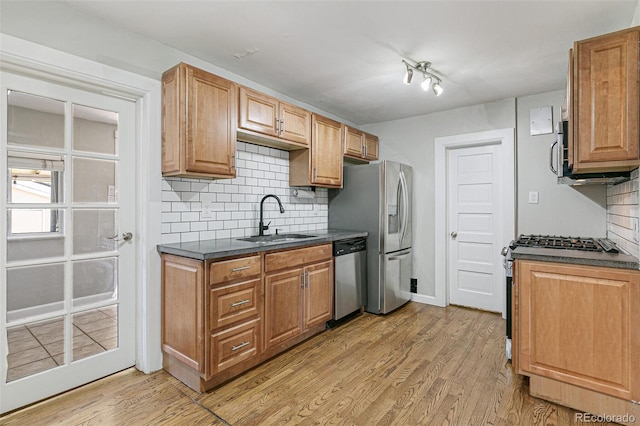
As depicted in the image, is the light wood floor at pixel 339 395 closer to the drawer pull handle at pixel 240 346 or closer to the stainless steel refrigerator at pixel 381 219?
the drawer pull handle at pixel 240 346

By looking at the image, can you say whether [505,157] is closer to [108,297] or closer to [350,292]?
[350,292]

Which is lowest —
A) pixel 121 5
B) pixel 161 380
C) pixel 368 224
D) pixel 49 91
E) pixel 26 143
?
pixel 161 380

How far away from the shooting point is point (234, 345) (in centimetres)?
222

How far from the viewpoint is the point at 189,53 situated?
2.54 m

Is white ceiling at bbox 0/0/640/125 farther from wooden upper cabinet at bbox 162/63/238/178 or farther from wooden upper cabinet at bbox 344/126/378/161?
wooden upper cabinet at bbox 344/126/378/161

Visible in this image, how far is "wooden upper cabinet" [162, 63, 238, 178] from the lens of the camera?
2219 mm

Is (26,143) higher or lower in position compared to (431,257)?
higher

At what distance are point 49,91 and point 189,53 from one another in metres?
0.99

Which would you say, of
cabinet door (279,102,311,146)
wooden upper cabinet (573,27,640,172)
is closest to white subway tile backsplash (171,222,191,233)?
cabinet door (279,102,311,146)

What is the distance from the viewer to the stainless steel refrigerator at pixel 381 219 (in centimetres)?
357

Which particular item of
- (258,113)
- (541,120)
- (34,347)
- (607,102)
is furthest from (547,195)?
(34,347)

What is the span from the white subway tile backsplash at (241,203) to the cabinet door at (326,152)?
356 mm

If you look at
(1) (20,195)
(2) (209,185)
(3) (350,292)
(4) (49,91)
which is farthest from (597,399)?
(4) (49,91)

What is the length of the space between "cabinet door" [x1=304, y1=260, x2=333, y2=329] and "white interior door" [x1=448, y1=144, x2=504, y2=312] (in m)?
1.82
